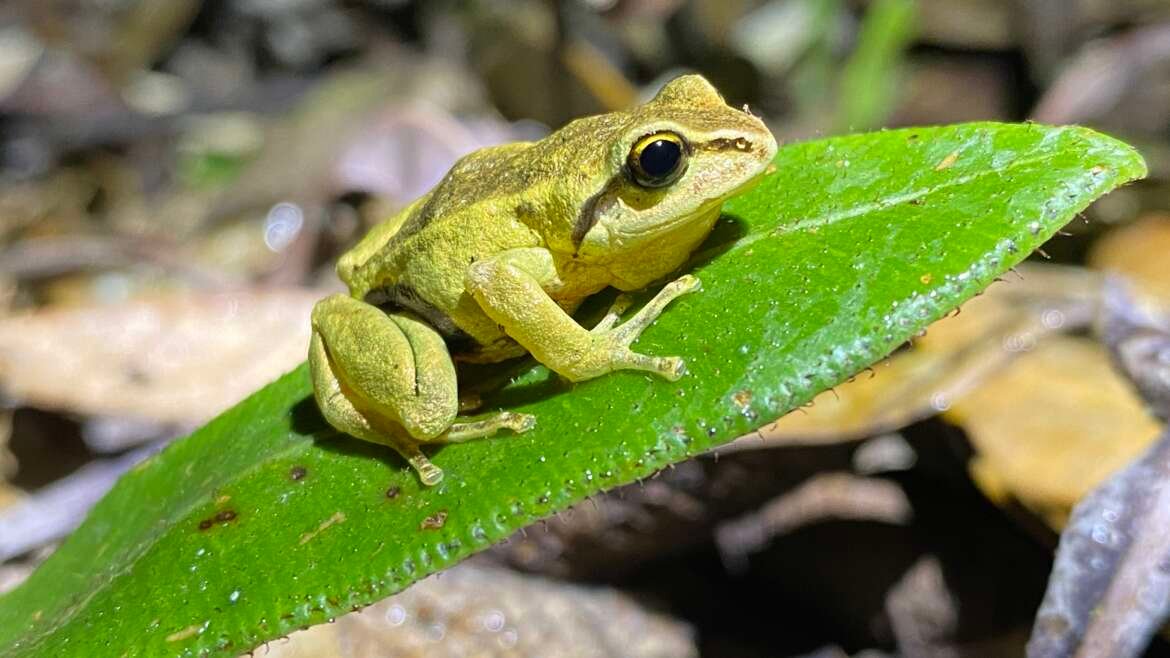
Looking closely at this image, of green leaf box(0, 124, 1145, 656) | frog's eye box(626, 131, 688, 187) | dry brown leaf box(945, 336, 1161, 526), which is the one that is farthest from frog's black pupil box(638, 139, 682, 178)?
dry brown leaf box(945, 336, 1161, 526)

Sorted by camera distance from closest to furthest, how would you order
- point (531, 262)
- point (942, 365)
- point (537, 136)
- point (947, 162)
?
point (947, 162) < point (531, 262) < point (942, 365) < point (537, 136)

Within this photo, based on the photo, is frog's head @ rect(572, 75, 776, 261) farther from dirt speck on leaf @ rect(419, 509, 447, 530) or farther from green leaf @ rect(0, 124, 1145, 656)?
dirt speck on leaf @ rect(419, 509, 447, 530)

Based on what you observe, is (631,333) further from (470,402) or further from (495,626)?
(495,626)

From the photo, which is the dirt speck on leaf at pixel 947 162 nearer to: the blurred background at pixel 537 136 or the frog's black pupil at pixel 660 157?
the blurred background at pixel 537 136

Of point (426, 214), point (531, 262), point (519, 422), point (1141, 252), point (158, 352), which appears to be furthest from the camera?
point (1141, 252)

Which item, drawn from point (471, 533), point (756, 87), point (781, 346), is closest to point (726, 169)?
point (781, 346)

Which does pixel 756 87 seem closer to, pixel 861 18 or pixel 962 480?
pixel 861 18

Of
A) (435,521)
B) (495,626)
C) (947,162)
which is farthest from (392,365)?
(947,162)

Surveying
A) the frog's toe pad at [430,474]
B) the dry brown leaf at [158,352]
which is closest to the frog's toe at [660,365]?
the frog's toe pad at [430,474]
